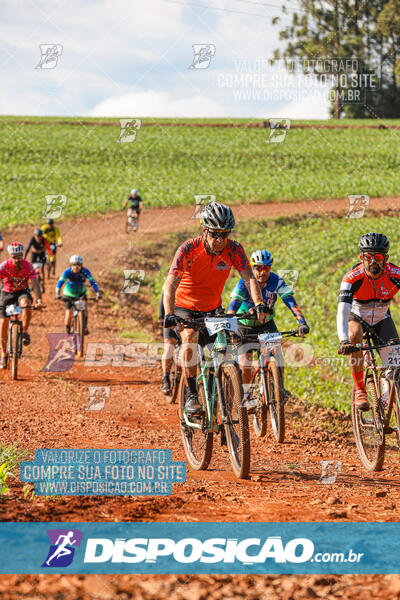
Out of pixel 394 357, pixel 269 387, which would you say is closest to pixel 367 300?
pixel 394 357

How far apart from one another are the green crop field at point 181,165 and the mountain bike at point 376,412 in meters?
28.2

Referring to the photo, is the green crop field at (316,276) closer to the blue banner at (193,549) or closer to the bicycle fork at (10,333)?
the bicycle fork at (10,333)

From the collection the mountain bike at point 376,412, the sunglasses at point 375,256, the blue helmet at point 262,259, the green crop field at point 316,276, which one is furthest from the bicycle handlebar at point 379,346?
the green crop field at point 316,276

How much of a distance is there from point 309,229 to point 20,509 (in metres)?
28.5

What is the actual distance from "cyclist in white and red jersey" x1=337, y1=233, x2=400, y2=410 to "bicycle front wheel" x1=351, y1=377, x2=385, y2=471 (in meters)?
0.13

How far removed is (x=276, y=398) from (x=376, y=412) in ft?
5.84

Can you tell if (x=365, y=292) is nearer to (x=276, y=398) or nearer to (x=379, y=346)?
(x=379, y=346)

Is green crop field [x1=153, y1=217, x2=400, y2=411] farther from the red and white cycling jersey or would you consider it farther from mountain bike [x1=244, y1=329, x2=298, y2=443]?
the red and white cycling jersey

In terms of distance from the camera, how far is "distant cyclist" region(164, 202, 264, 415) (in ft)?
20.3

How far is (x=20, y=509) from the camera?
469 centimetres

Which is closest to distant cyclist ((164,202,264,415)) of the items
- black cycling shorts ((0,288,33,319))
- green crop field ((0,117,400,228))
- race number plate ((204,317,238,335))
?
race number plate ((204,317,238,335))

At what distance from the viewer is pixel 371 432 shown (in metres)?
6.97

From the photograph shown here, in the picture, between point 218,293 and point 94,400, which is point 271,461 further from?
point 94,400

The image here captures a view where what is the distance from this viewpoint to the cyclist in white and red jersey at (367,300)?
6.69 meters
